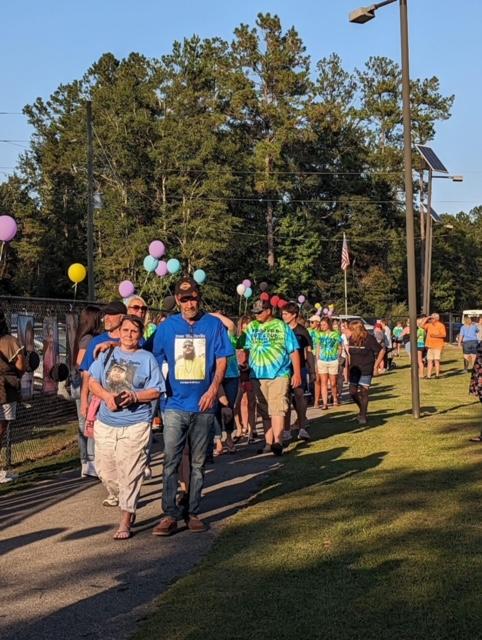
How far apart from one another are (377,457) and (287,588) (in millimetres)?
5823

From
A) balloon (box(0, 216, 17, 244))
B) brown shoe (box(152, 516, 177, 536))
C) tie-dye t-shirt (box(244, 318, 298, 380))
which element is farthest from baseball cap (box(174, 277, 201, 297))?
balloon (box(0, 216, 17, 244))

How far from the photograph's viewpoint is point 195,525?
7.28 meters

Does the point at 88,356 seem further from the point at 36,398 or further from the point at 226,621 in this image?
the point at 36,398

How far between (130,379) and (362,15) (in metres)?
10.0

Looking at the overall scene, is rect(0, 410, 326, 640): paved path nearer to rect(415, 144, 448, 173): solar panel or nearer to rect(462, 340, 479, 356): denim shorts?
rect(462, 340, 479, 356): denim shorts

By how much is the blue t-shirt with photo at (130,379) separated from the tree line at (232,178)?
4436 centimetres

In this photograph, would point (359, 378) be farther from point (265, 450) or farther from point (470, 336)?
point (470, 336)

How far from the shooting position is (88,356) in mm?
8000

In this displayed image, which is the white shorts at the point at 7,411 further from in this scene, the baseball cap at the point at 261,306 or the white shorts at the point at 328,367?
the white shorts at the point at 328,367

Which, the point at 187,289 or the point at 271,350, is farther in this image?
the point at 271,350

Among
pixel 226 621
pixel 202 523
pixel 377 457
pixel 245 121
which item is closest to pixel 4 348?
pixel 202 523

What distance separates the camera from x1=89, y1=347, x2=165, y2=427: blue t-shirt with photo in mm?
7172

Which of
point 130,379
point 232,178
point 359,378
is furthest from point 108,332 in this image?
point 232,178

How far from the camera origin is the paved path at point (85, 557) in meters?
5.07
